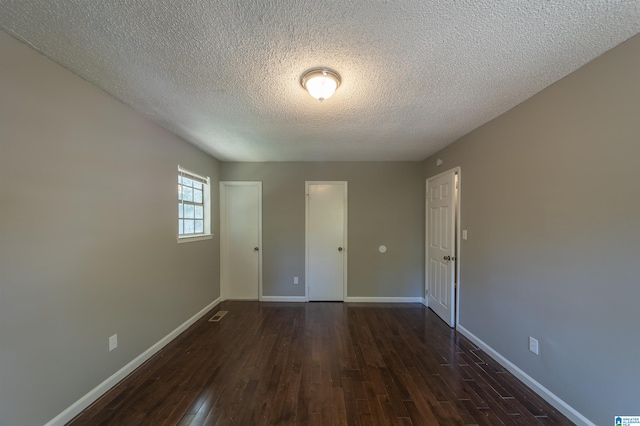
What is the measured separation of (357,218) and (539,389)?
283cm

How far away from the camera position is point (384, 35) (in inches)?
52.0

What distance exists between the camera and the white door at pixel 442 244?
3127 mm

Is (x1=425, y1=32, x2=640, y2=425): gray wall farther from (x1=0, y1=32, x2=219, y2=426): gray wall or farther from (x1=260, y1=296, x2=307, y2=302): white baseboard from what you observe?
(x1=0, y1=32, x2=219, y2=426): gray wall

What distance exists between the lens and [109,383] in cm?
195

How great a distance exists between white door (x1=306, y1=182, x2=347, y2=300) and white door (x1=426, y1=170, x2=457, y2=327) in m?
1.38

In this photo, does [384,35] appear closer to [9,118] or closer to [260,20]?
[260,20]

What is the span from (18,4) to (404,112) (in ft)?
8.15

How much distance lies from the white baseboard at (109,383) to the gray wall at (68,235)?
48 mm

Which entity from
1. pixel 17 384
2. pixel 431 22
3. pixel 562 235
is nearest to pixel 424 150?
pixel 562 235

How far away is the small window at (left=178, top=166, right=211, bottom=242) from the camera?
3.12 meters

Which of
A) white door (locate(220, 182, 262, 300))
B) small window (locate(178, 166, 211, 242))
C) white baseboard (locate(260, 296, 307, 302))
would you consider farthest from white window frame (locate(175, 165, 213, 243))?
white baseboard (locate(260, 296, 307, 302))

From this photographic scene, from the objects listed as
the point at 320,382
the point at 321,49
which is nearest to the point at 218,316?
the point at 320,382

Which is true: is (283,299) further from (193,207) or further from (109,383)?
(109,383)

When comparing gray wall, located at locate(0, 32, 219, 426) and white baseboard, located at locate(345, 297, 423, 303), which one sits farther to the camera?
white baseboard, located at locate(345, 297, 423, 303)
